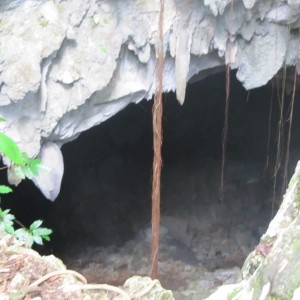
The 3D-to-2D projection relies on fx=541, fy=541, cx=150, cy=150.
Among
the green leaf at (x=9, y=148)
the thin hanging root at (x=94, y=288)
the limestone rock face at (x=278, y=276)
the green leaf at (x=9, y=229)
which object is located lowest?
the thin hanging root at (x=94, y=288)

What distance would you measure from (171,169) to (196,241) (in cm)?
86

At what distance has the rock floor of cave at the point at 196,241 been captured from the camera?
4156 millimetres

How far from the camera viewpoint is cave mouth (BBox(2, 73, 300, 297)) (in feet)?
15.0

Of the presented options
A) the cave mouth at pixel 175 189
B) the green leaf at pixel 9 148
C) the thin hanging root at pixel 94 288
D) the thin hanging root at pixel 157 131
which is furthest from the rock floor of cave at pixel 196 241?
the green leaf at pixel 9 148

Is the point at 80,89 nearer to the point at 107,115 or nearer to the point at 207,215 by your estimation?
the point at 107,115

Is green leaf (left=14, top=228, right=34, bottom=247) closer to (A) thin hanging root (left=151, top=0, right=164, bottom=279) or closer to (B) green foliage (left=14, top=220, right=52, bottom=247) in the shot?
(B) green foliage (left=14, top=220, right=52, bottom=247)

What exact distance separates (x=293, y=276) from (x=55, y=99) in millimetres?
1901

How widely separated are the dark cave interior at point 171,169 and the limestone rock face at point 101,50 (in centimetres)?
171

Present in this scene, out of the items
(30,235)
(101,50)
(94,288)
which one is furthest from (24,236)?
(101,50)

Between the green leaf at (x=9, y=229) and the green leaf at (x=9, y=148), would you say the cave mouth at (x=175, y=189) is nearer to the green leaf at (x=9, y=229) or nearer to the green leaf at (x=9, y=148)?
the green leaf at (x=9, y=229)

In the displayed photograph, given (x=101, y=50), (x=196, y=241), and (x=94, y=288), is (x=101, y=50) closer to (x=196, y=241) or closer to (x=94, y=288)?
(x=94, y=288)

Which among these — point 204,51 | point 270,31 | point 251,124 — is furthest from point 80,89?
point 251,124

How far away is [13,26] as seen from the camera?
254 cm

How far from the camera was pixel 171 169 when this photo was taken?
5324mm
